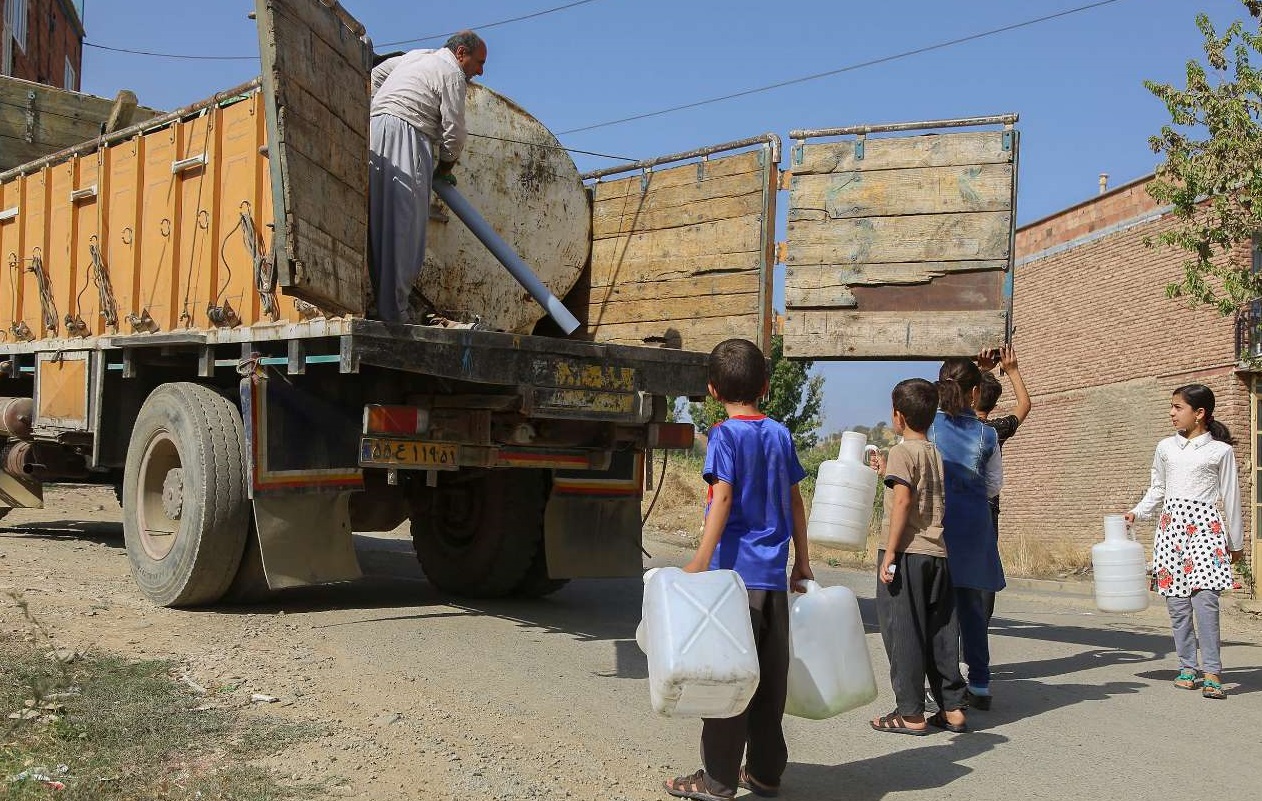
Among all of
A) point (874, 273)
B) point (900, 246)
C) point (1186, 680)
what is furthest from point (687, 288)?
point (1186, 680)

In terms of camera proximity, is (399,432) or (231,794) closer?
(231,794)

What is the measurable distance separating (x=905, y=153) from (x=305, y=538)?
3879 mm

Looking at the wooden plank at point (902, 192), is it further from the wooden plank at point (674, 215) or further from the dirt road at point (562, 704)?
the dirt road at point (562, 704)

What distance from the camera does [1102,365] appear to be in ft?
54.6

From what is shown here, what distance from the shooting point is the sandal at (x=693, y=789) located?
3.72 m

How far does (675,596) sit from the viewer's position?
3.54 meters

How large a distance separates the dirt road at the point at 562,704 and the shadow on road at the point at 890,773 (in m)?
0.01

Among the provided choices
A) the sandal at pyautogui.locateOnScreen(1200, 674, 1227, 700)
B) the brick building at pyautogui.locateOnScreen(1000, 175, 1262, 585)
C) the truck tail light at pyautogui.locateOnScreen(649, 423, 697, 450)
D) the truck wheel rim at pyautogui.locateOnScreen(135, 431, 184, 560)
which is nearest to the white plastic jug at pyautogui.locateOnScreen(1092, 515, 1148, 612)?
the sandal at pyautogui.locateOnScreen(1200, 674, 1227, 700)

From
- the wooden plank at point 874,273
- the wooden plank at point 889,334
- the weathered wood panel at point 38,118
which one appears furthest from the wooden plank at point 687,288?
the weathered wood panel at point 38,118

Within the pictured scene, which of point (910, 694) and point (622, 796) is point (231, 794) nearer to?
point (622, 796)

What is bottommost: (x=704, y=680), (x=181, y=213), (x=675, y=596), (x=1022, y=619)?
(x=1022, y=619)

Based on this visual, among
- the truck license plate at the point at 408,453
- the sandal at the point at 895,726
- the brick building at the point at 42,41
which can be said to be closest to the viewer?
the sandal at the point at 895,726

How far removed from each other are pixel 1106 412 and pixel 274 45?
547 inches

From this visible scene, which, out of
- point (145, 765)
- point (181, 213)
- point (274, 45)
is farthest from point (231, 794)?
point (181, 213)
